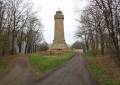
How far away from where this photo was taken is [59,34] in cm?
6731

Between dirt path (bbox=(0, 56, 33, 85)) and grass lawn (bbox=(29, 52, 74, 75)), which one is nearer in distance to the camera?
dirt path (bbox=(0, 56, 33, 85))

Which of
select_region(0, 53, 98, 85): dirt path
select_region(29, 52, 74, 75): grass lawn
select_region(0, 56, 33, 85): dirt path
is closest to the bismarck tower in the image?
select_region(29, 52, 74, 75): grass lawn

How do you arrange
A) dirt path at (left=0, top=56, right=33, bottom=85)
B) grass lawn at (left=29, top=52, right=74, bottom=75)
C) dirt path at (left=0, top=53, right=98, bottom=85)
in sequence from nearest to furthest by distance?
1. dirt path at (left=0, top=53, right=98, bottom=85)
2. dirt path at (left=0, top=56, right=33, bottom=85)
3. grass lawn at (left=29, top=52, right=74, bottom=75)

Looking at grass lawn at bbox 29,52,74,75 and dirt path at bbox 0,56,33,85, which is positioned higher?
grass lawn at bbox 29,52,74,75

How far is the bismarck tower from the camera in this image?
6549 cm

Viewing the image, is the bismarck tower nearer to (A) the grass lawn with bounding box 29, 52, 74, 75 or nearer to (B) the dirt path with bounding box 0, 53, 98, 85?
(A) the grass lawn with bounding box 29, 52, 74, 75

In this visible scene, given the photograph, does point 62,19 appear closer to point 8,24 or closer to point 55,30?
point 55,30

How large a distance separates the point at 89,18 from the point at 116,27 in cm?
2402

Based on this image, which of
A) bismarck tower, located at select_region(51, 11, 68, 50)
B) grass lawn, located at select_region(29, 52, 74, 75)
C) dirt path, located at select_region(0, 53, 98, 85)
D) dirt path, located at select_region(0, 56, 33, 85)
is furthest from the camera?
bismarck tower, located at select_region(51, 11, 68, 50)

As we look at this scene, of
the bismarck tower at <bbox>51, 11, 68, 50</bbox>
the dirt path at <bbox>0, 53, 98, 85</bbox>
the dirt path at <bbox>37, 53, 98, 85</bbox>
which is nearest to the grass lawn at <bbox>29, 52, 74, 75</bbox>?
the dirt path at <bbox>0, 53, 98, 85</bbox>

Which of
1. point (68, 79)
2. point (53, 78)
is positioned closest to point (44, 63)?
point (53, 78)

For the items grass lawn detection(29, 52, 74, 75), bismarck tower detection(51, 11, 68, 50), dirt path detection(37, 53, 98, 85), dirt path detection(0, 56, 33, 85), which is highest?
bismarck tower detection(51, 11, 68, 50)

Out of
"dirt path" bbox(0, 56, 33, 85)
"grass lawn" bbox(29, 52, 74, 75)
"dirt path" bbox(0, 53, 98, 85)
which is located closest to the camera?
"dirt path" bbox(0, 53, 98, 85)

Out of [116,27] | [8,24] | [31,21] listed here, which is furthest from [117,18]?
[31,21]
